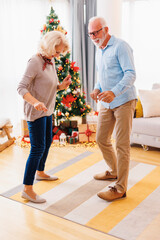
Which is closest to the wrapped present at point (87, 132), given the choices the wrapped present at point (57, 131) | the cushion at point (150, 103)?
the wrapped present at point (57, 131)

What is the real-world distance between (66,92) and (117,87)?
208 cm

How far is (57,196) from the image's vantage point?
2.70 meters

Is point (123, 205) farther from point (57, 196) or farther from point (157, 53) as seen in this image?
point (157, 53)

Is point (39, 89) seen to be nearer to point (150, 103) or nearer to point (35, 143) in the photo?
point (35, 143)

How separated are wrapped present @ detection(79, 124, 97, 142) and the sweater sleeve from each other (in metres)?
2.00

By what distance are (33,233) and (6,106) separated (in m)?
3.16

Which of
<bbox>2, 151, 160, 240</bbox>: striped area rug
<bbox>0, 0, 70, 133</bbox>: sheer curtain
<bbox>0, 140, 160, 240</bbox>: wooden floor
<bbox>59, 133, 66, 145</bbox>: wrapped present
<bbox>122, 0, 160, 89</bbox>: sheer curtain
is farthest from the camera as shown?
<bbox>122, 0, 160, 89</bbox>: sheer curtain

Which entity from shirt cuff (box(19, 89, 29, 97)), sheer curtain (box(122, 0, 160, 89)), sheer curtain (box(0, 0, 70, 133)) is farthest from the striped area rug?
sheer curtain (box(122, 0, 160, 89))

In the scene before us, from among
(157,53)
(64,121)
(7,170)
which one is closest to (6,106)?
(64,121)

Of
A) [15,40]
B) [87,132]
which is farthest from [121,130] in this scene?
[15,40]

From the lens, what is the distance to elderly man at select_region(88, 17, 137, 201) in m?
2.28

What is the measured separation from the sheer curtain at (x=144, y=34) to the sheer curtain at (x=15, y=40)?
1.53 m

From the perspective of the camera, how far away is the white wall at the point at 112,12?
4.78m

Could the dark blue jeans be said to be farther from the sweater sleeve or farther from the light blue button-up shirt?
the light blue button-up shirt
